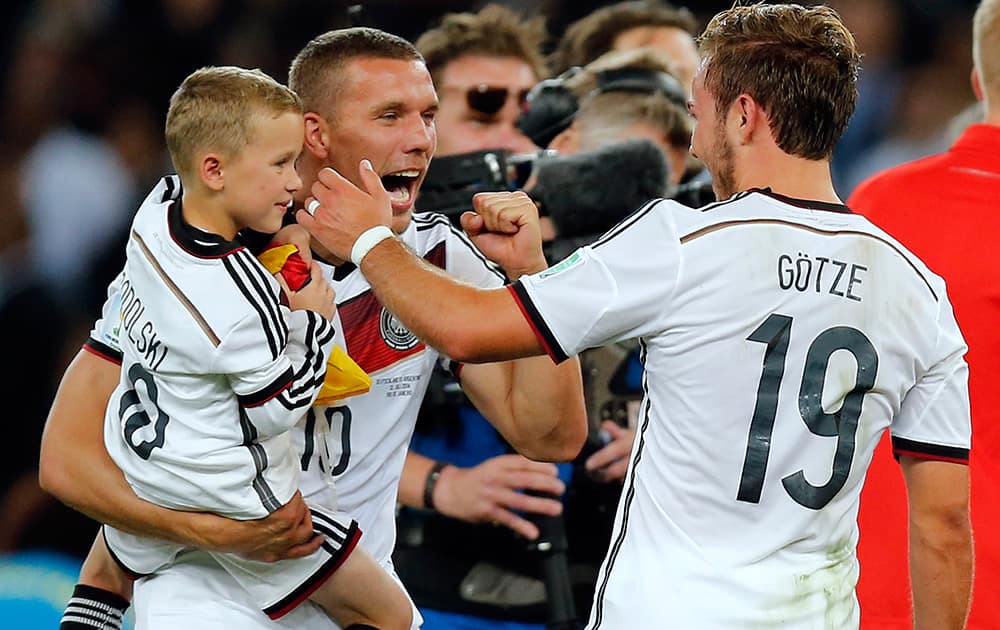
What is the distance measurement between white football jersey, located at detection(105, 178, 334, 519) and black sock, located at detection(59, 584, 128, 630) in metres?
0.45

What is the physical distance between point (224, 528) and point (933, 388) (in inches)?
53.8

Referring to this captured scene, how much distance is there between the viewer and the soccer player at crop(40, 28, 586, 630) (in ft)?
9.82

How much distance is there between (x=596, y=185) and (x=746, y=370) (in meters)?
1.38

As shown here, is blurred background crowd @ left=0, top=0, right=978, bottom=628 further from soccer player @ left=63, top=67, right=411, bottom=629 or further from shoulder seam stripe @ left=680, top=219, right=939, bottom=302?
shoulder seam stripe @ left=680, top=219, right=939, bottom=302

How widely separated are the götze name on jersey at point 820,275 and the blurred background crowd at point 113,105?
426 centimetres

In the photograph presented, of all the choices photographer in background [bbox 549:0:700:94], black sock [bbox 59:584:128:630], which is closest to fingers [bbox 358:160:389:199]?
black sock [bbox 59:584:128:630]

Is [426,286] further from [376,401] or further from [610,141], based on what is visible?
[610,141]

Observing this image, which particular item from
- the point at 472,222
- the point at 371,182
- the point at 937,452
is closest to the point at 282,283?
the point at 371,182

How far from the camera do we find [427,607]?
3994 mm

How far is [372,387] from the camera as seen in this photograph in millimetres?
3168

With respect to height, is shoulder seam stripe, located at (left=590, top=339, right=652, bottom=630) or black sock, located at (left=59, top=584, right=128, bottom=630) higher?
shoulder seam stripe, located at (left=590, top=339, right=652, bottom=630)

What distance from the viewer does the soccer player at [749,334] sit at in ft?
8.40

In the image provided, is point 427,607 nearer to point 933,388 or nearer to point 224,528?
point 224,528

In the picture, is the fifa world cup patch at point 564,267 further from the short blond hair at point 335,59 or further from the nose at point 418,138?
the short blond hair at point 335,59
